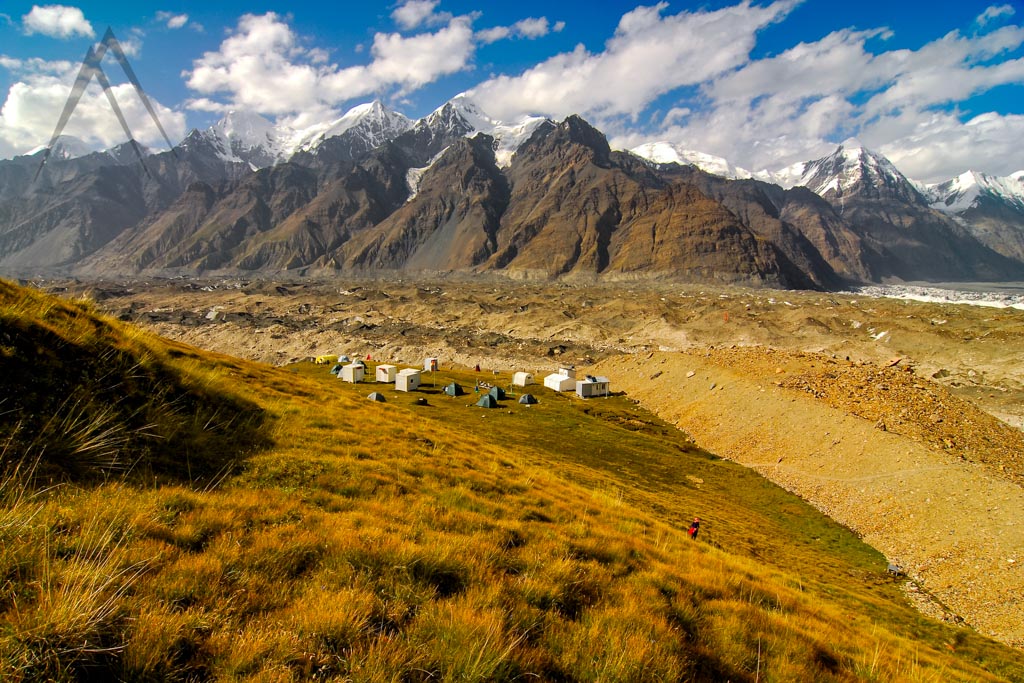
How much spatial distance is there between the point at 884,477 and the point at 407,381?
1606 inches

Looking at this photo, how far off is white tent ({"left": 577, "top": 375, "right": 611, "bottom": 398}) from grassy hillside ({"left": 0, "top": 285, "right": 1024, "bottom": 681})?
40448 mm

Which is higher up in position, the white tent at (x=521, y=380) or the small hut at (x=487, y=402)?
the white tent at (x=521, y=380)

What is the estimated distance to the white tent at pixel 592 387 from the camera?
53.4 m

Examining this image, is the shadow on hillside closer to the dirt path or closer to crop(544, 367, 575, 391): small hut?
the dirt path

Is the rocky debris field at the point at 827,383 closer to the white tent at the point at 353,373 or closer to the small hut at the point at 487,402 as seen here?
the small hut at the point at 487,402

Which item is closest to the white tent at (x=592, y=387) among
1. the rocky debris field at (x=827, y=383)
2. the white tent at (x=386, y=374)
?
the rocky debris field at (x=827, y=383)

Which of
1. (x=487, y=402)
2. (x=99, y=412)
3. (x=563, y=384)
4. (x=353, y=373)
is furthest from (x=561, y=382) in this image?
(x=99, y=412)

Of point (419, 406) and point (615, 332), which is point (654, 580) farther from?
point (615, 332)

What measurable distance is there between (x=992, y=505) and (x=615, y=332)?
219 feet

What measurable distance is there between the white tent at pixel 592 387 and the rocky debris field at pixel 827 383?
2.84 meters

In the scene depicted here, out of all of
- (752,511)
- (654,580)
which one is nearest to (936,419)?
(752,511)

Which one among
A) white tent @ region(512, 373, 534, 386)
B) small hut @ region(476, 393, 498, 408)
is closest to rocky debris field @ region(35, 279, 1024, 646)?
A: white tent @ region(512, 373, 534, 386)

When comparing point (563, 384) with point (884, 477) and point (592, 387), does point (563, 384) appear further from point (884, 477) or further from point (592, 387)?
point (884, 477)

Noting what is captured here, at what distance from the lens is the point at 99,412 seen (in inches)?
308
